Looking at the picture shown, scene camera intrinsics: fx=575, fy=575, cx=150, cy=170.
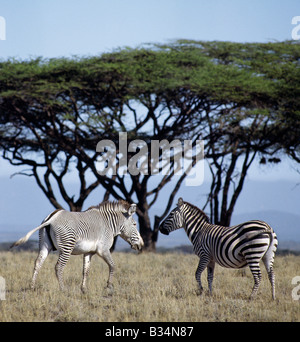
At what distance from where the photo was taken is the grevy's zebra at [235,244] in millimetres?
9828

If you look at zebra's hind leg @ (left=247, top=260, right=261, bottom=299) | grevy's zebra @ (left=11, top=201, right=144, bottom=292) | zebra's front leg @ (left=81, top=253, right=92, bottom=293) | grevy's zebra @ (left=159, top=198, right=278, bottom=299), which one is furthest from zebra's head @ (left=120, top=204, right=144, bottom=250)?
zebra's hind leg @ (left=247, top=260, right=261, bottom=299)

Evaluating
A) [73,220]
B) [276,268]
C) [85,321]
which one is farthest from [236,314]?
[276,268]

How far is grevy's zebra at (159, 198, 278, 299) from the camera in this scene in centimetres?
983

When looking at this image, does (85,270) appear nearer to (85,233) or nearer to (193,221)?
(85,233)

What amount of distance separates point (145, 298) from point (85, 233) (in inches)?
72.8

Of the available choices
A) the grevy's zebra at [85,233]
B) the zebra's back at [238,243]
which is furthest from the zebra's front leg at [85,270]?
the zebra's back at [238,243]

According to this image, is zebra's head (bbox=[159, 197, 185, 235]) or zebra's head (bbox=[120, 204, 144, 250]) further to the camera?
zebra's head (bbox=[120, 204, 144, 250])

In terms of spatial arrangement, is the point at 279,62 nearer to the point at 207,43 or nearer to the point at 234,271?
the point at 207,43

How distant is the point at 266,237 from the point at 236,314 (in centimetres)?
158

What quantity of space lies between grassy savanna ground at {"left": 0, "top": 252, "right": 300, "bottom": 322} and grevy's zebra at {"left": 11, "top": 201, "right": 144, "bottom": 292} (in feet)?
1.93

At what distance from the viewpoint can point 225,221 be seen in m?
23.8

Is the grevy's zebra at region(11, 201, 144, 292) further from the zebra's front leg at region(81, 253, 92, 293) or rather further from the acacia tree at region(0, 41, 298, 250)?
the acacia tree at region(0, 41, 298, 250)

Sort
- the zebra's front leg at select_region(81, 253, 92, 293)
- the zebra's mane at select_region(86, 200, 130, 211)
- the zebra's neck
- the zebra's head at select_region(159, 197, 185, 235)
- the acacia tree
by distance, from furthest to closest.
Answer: the acacia tree → the zebra's mane at select_region(86, 200, 130, 211) → the zebra's head at select_region(159, 197, 185, 235) → the zebra's neck → the zebra's front leg at select_region(81, 253, 92, 293)

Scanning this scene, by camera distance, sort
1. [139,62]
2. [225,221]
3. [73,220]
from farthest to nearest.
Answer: [225,221], [139,62], [73,220]
